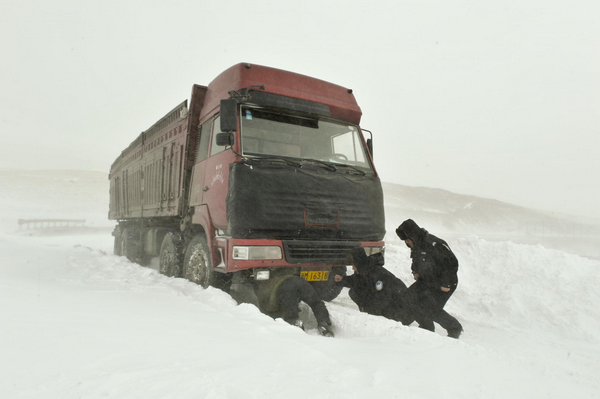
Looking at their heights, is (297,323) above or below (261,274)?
below

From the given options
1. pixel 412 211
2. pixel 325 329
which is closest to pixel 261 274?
pixel 325 329

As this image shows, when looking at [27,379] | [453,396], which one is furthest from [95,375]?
[453,396]

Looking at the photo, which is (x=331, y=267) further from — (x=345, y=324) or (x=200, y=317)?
(x=200, y=317)

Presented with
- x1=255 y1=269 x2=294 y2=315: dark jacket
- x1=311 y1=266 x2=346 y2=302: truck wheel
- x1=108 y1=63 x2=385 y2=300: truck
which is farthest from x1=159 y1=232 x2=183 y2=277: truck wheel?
x1=311 y1=266 x2=346 y2=302: truck wheel

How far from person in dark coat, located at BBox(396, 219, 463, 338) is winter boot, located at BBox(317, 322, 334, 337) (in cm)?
112

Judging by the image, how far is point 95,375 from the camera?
2.32 meters

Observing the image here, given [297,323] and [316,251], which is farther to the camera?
[316,251]

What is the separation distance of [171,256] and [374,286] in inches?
163

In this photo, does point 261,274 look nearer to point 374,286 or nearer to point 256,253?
point 256,253

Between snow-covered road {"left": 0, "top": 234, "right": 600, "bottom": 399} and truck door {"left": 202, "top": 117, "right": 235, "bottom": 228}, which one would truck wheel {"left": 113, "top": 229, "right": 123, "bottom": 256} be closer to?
snow-covered road {"left": 0, "top": 234, "right": 600, "bottom": 399}

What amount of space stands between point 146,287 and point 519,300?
6.28 m

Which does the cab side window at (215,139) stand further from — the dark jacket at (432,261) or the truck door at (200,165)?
the dark jacket at (432,261)

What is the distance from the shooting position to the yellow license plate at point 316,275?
5433 mm

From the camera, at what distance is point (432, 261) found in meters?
5.39
